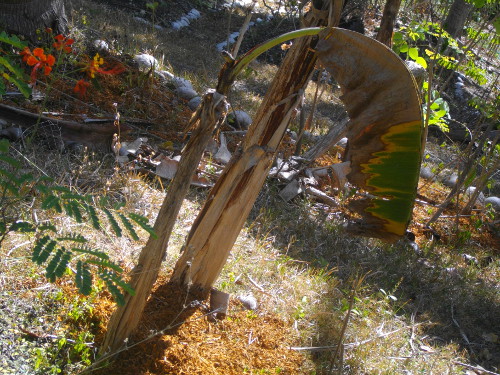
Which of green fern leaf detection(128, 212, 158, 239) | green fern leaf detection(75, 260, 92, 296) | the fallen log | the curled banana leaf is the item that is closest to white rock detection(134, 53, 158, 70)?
the fallen log

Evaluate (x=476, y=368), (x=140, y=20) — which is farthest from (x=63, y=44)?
(x=140, y=20)

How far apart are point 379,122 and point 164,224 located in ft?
3.00

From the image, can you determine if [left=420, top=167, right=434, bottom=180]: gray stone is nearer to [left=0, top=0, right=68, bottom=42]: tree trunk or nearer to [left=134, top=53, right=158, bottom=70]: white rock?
[left=134, top=53, right=158, bottom=70]: white rock

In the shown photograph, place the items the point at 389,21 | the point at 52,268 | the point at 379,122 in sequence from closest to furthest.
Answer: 1. the point at 52,268
2. the point at 379,122
3. the point at 389,21

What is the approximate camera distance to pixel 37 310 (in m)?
2.11

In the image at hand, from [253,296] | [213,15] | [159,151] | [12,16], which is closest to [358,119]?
[253,296]

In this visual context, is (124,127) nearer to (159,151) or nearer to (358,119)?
(159,151)

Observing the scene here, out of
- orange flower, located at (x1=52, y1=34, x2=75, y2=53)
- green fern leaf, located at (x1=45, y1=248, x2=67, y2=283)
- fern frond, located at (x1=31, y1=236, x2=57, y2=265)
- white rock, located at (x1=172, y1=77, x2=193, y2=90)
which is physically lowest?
white rock, located at (x1=172, y1=77, x2=193, y2=90)

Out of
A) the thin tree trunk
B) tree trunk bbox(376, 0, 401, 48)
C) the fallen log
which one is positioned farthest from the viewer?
the fallen log

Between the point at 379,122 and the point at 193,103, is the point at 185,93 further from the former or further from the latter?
the point at 379,122

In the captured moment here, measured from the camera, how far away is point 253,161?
6.88 ft

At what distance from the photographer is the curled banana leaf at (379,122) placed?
73.7 inches

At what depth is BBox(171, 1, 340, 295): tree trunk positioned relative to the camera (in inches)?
81.3

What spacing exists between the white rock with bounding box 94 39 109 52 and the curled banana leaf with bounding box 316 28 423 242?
144 inches
